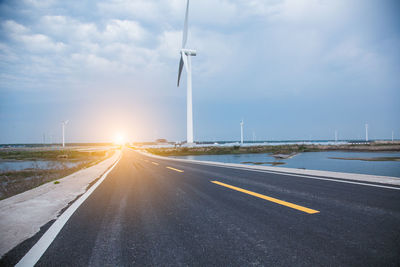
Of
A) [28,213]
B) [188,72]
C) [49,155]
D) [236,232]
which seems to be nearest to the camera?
[236,232]

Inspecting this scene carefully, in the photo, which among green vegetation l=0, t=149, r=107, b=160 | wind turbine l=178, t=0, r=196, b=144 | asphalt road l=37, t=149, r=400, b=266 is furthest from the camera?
wind turbine l=178, t=0, r=196, b=144

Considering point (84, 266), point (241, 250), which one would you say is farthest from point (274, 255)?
point (84, 266)

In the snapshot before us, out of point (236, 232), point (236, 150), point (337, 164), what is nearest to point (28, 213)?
point (236, 232)

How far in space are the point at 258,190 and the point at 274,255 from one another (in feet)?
13.2

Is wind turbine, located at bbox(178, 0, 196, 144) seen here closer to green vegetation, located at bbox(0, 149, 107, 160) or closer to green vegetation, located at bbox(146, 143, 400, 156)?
green vegetation, located at bbox(146, 143, 400, 156)

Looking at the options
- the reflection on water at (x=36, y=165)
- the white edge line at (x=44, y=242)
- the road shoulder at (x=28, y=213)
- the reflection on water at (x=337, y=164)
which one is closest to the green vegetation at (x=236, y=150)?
the reflection on water at (x=337, y=164)

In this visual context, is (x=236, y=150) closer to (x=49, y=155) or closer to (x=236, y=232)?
(x=49, y=155)

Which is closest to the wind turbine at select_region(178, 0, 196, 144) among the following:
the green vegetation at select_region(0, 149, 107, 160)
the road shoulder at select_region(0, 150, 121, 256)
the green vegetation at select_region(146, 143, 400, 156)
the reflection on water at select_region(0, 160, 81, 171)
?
the green vegetation at select_region(146, 143, 400, 156)

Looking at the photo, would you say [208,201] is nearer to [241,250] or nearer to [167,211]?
[167,211]

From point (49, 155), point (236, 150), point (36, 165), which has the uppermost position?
point (36, 165)

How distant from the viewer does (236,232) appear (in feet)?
11.0

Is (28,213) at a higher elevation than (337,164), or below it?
higher

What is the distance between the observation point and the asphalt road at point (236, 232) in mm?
2582

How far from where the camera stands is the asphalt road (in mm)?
2582
